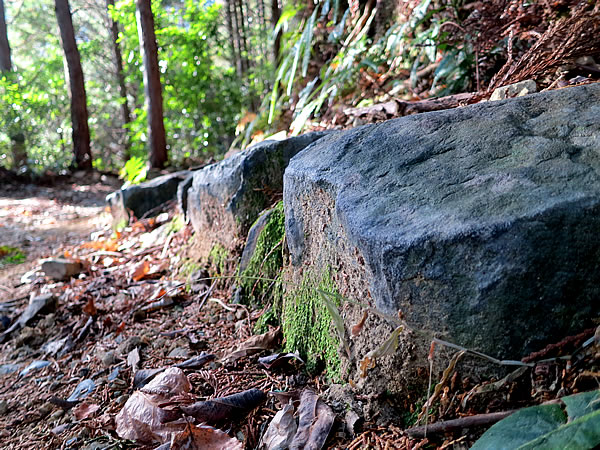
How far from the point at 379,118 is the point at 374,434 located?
157 cm

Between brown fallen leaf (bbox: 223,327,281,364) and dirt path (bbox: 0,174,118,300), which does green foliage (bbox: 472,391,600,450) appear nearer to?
brown fallen leaf (bbox: 223,327,281,364)

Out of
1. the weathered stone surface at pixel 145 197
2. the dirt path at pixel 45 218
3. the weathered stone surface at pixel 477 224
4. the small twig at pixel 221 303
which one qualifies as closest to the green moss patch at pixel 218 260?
→ the small twig at pixel 221 303

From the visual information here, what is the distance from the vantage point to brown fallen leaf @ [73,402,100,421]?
1.49 meters

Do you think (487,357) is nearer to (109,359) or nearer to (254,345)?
(254,345)

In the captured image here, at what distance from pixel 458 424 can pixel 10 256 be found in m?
4.36

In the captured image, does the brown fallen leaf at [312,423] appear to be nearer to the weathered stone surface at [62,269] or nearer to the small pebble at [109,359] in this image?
the small pebble at [109,359]

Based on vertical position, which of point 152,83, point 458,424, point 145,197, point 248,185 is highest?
point 152,83

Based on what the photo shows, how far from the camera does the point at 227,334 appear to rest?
1819mm

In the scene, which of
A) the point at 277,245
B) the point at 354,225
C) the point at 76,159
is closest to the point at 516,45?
the point at 277,245

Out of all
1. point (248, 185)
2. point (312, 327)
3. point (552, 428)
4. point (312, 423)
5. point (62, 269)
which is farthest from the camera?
point (62, 269)

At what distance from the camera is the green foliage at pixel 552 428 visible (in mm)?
768

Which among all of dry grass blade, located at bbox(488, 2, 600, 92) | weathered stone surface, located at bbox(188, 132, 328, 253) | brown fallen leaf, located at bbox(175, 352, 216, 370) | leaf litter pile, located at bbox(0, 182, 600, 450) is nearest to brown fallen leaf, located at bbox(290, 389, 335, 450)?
leaf litter pile, located at bbox(0, 182, 600, 450)

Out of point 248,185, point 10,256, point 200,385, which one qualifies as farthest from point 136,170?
point 200,385

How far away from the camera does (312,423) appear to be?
1141 millimetres
